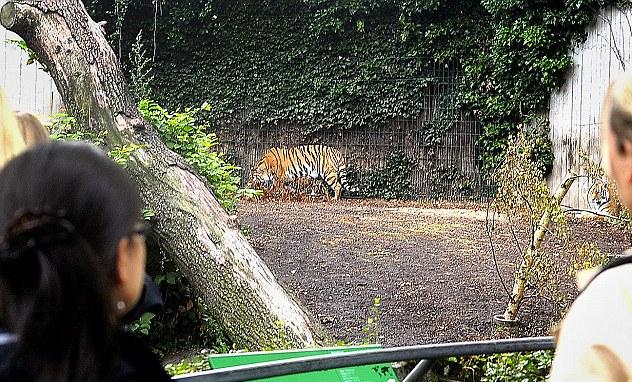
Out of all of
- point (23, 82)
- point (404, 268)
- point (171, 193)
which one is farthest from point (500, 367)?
point (23, 82)

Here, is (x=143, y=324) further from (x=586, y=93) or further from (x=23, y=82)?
(x=586, y=93)

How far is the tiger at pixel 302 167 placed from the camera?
1616cm

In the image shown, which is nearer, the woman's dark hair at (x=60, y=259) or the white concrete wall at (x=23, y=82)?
the woman's dark hair at (x=60, y=259)

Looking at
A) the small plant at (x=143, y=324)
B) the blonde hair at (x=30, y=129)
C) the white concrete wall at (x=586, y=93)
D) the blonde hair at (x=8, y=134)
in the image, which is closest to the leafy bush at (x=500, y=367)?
the small plant at (x=143, y=324)

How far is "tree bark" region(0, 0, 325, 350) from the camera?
5.18 metres

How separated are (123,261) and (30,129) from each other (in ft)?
2.90

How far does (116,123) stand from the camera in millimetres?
5609

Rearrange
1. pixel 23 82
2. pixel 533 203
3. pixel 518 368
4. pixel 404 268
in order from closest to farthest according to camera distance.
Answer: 1. pixel 518 368
2. pixel 533 203
3. pixel 404 268
4. pixel 23 82

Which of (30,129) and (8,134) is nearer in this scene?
(8,134)

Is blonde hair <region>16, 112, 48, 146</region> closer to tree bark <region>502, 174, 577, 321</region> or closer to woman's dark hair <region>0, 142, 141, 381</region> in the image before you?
woman's dark hair <region>0, 142, 141, 381</region>

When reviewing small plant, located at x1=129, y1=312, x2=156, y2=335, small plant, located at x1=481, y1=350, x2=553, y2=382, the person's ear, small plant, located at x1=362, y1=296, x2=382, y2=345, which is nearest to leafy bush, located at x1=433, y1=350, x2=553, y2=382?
small plant, located at x1=481, y1=350, x2=553, y2=382

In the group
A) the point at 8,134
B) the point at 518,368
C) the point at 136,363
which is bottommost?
the point at 518,368

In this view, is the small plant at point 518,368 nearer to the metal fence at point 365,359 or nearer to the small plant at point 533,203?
the small plant at point 533,203

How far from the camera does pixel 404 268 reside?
28.8 feet
